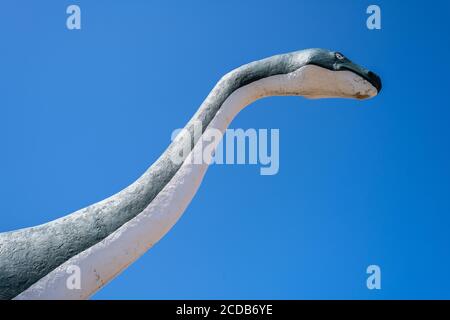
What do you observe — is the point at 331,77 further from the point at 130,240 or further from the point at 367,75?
the point at 130,240

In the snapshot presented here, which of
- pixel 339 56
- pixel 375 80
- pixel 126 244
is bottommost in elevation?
pixel 126 244

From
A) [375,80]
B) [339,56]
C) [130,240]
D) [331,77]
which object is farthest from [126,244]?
[375,80]

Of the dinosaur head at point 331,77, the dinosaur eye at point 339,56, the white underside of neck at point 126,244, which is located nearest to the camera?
the white underside of neck at point 126,244

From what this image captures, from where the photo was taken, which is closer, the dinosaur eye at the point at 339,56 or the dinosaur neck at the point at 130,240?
the dinosaur neck at the point at 130,240

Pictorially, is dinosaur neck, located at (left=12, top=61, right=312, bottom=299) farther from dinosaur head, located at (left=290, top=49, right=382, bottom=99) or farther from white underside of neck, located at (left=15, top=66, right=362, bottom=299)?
dinosaur head, located at (left=290, top=49, right=382, bottom=99)

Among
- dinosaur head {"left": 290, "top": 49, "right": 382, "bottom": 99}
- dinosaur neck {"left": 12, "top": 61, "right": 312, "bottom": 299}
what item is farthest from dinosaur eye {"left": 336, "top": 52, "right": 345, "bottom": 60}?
dinosaur neck {"left": 12, "top": 61, "right": 312, "bottom": 299}

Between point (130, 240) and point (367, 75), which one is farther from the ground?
point (367, 75)

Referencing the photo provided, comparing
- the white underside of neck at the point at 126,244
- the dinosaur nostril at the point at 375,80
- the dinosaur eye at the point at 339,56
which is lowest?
the white underside of neck at the point at 126,244

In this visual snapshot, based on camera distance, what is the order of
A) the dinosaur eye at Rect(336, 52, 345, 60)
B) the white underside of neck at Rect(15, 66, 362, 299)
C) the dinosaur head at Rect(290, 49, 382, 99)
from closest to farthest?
1. the white underside of neck at Rect(15, 66, 362, 299)
2. the dinosaur head at Rect(290, 49, 382, 99)
3. the dinosaur eye at Rect(336, 52, 345, 60)

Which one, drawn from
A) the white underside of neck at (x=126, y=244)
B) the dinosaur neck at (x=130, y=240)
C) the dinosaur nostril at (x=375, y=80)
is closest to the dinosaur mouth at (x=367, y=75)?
the dinosaur nostril at (x=375, y=80)

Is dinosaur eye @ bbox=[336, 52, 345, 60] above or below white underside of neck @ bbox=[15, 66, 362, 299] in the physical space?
above

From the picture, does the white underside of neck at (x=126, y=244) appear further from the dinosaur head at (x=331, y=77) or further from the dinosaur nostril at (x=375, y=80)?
the dinosaur nostril at (x=375, y=80)
